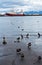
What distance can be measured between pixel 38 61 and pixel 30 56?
8.11ft

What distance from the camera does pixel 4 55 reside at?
89.4 feet

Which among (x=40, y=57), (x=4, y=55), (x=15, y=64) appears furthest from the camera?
(x=4, y=55)

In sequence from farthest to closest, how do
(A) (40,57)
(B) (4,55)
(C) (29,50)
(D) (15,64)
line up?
(C) (29,50) < (B) (4,55) < (A) (40,57) < (D) (15,64)

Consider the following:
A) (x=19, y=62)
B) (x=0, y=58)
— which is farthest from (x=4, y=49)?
(x=19, y=62)

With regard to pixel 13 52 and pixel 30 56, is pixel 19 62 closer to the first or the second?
pixel 30 56

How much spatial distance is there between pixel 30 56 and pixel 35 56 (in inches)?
23.6

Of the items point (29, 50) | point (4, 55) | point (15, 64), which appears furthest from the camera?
point (29, 50)

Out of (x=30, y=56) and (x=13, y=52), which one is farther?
(x=13, y=52)

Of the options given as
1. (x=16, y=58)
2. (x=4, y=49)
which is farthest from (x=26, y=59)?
(x=4, y=49)

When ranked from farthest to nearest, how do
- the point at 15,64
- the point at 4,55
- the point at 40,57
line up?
the point at 4,55 → the point at 40,57 → the point at 15,64

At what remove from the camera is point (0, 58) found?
25.8 m

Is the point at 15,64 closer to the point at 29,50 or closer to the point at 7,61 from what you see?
the point at 7,61

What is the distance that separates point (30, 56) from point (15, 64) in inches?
150

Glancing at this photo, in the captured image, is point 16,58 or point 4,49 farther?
point 4,49
